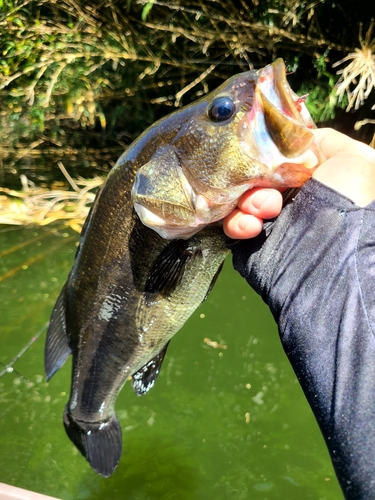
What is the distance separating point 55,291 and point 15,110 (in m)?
3.21

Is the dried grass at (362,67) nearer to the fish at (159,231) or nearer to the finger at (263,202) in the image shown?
the fish at (159,231)

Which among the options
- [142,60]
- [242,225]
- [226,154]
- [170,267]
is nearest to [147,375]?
[170,267]

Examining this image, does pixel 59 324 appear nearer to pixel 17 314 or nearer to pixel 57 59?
pixel 17 314

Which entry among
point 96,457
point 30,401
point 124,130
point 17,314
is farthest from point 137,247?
point 124,130

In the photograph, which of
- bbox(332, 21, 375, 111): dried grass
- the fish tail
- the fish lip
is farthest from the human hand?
bbox(332, 21, 375, 111): dried grass

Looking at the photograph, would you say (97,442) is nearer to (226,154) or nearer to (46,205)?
(226,154)

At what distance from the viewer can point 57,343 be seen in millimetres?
1652

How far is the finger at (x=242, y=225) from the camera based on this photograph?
1.12 meters

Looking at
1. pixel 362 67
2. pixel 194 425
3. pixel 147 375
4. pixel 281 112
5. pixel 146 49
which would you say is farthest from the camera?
pixel 146 49

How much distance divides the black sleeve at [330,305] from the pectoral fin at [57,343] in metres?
0.74

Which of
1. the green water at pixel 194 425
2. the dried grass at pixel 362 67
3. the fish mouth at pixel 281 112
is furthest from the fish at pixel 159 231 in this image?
the dried grass at pixel 362 67

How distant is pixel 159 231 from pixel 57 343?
2.23 feet

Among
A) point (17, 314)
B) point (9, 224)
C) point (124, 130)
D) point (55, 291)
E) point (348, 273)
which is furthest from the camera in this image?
point (124, 130)

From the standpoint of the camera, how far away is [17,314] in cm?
315
